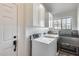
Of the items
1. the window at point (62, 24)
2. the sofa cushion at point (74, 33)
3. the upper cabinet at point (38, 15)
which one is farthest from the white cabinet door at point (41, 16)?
the sofa cushion at point (74, 33)

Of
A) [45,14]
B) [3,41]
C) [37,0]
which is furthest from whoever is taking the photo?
[45,14]

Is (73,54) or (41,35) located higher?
(41,35)

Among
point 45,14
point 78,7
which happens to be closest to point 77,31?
point 78,7

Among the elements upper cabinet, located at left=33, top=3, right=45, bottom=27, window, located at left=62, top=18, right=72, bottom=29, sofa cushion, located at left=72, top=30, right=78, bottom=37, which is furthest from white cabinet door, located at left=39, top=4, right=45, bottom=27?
sofa cushion, located at left=72, top=30, right=78, bottom=37

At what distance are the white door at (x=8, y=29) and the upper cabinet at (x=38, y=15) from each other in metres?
0.26

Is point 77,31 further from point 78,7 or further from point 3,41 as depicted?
point 3,41

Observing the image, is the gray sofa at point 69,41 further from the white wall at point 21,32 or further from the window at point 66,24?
the white wall at point 21,32

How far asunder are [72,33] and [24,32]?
2.11 feet

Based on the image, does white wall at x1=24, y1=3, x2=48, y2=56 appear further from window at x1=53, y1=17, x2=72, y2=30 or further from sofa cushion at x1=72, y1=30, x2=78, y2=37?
sofa cushion at x1=72, y1=30, x2=78, y2=37

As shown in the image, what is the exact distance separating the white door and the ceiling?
0.44 m

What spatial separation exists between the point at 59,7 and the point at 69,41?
1.47 feet

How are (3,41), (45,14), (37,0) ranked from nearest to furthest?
1. (37,0)
2. (3,41)
3. (45,14)

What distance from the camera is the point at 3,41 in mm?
1135

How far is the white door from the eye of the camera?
1106 millimetres
